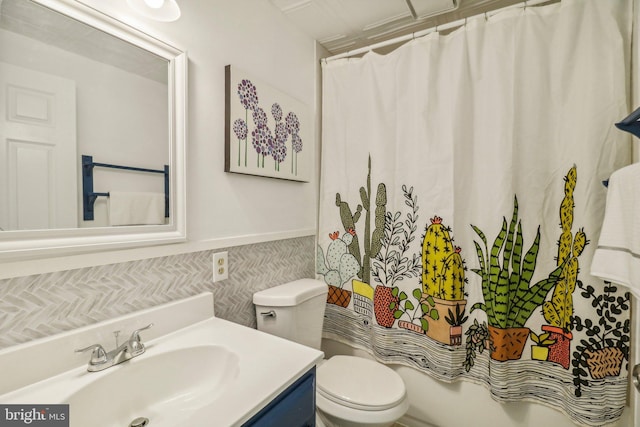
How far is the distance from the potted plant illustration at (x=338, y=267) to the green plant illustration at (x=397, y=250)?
0.53ft

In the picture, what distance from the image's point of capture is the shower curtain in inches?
44.2

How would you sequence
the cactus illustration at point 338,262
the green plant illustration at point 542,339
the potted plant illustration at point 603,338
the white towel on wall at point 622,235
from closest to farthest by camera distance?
1. the white towel on wall at point 622,235
2. the potted plant illustration at point 603,338
3. the green plant illustration at point 542,339
4. the cactus illustration at point 338,262

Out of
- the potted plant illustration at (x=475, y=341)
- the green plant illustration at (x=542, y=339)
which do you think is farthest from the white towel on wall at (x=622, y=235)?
the potted plant illustration at (x=475, y=341)

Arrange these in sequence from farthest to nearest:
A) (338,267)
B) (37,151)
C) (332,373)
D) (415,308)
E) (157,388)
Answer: (338,267), (415,308), (332,373), (157,388), (37,151)

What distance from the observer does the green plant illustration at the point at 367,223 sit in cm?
160

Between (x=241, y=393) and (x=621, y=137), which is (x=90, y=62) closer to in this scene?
(x=241, y=393)

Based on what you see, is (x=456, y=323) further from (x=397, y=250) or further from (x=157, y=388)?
(x=157, y=388)

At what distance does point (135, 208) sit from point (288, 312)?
774 millimetres

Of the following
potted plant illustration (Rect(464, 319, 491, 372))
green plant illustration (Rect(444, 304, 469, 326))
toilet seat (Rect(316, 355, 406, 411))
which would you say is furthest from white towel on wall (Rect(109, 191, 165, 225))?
potted plant illustration (Rect(464, 319, 491, 372))

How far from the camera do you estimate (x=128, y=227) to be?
0.91m

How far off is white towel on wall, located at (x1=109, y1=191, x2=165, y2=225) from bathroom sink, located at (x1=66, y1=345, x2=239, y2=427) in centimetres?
41

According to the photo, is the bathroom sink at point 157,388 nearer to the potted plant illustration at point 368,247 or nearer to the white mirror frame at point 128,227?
the white mirror frame at point 128,227

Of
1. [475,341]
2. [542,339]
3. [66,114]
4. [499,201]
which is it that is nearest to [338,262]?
[475,341]

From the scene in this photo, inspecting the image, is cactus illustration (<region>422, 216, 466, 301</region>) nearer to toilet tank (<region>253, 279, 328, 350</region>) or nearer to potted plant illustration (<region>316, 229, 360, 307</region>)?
potted plant illustration (<region>316, 229, 360, 307</region>)
